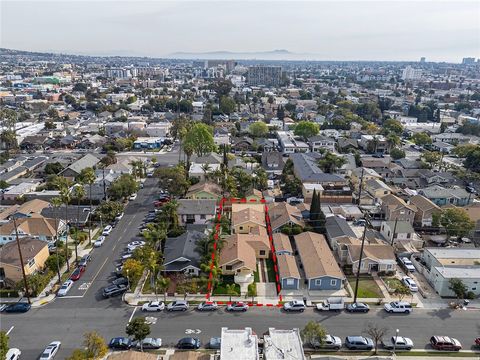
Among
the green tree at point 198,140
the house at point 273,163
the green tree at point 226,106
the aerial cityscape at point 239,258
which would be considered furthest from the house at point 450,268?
the green tree at point 226,106

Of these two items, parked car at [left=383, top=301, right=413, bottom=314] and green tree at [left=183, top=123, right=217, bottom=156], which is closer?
parked car at [left=383, top=301, right=413, bottom=314]

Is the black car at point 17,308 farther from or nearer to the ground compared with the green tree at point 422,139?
nearer to the ground

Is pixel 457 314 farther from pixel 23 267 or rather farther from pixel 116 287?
pixel 23 267

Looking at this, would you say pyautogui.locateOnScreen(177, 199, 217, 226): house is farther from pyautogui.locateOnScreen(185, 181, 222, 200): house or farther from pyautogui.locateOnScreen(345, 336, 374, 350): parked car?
pyautogui.locateOnScreen(345, 336, 374, 350): parked car

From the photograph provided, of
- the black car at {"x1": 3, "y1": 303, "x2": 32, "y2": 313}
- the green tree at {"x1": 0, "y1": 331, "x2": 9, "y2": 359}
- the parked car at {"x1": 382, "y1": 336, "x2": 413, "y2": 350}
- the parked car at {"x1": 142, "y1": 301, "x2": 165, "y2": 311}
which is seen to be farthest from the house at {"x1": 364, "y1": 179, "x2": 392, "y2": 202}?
the green tree at {"x1": 0, "y1": 331, "x2": 9, "y2": 359}

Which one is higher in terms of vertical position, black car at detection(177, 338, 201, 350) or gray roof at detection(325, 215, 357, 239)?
gray roof at detection(325, 215, 357, 239)

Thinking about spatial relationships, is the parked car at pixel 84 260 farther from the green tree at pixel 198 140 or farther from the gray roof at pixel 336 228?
the green tree at pixel 198 140

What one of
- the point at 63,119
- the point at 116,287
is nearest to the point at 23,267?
the point at 116,287
